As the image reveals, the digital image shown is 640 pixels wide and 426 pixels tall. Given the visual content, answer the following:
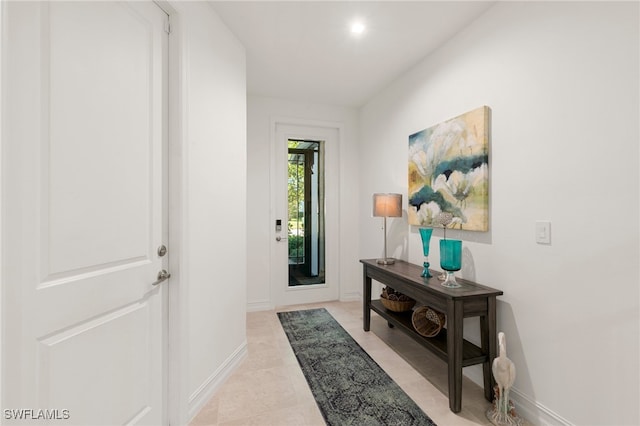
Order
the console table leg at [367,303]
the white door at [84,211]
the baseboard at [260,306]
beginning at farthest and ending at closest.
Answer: the baseboard at [260,306] → the console table leg at [367,303] → the white door at [84,211]

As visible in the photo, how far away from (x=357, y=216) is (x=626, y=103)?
9.48ft

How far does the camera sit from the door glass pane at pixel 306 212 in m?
3.80

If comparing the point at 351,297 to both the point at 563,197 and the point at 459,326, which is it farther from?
the point at 563,197

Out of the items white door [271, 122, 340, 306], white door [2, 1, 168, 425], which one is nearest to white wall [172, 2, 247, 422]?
white door [2, 1, 168, 425]

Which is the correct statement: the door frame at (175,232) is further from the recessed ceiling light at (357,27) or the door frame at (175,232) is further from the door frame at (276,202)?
the door frame at (276,202)

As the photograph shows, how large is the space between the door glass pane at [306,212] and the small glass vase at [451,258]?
6.92ft

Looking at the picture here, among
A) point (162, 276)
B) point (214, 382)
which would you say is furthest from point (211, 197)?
point (214, 382)

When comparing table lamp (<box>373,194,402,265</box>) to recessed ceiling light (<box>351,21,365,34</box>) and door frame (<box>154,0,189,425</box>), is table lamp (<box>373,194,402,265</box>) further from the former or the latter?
door frame (<box>154,0,189,425</box>)

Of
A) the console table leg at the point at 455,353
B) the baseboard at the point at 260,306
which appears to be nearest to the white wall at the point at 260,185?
the baseboard at the point at 260,306

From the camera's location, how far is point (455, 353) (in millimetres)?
1748

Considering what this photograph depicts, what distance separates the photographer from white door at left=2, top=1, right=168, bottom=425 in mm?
951

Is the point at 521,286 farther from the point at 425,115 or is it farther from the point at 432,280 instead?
the point at 425,115

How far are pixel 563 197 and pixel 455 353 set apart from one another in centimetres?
105

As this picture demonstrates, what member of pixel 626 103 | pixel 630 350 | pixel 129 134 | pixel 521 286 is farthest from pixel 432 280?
pixel 129 134
